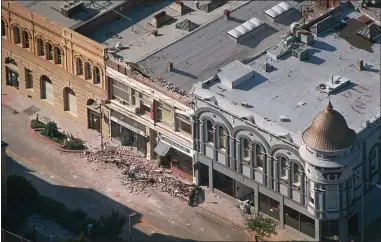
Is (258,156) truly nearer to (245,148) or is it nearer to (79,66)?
(245,148)

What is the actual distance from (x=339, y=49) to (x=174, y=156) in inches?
762

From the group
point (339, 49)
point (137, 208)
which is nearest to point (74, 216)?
point (137, 208)

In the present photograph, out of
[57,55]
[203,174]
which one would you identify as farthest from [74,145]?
[203,174]

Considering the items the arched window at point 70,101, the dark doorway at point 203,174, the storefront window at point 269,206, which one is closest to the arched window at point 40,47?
the arched window at point 70,101

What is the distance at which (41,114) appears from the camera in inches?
6442

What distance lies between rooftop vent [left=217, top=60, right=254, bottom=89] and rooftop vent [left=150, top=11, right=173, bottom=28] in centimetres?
1419

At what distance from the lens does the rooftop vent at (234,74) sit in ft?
476

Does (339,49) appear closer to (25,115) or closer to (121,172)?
(121,172)

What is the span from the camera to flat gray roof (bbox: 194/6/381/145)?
141000 mm

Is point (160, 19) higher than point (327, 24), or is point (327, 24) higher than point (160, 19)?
point (327, 24)

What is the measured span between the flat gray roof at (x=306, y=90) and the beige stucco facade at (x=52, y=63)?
52.8 feet

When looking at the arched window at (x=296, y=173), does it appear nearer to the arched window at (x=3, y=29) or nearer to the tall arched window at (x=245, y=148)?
the tall arched window at (x=245, y=148)

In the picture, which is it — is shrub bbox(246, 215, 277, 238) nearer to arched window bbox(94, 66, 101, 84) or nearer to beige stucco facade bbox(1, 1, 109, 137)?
beige stucco facade bbox(1, 1, 109, 137)

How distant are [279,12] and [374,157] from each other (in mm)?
23581
